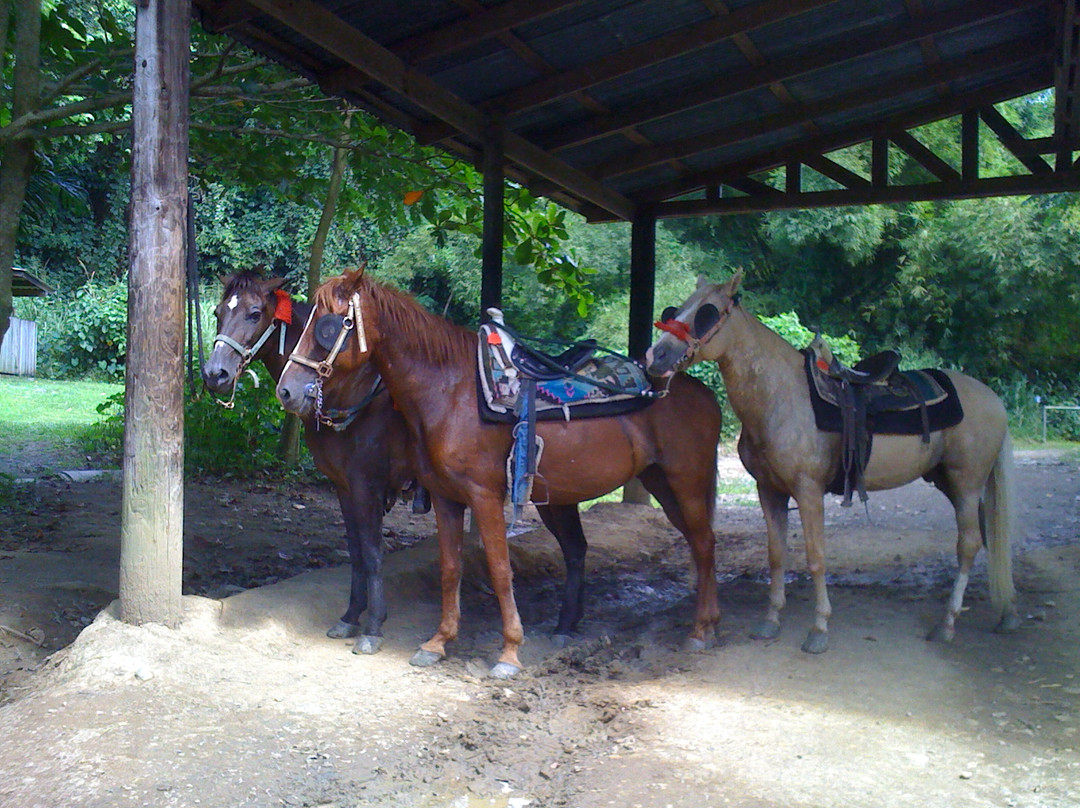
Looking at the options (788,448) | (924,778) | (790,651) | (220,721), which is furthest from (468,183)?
(924,778)

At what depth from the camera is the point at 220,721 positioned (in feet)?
12.0

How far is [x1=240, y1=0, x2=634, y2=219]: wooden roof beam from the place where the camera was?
486 cm

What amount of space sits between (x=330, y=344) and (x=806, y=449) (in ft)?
8.76

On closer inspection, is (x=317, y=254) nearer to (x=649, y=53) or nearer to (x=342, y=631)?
(x=649, y=53)

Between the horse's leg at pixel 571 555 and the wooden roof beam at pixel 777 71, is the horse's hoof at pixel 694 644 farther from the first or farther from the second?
the wooden roof beam at pixel 777 71

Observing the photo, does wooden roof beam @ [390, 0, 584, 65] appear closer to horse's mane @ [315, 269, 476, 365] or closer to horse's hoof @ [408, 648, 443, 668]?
horse's mane @ [315, 269, 476, 365]

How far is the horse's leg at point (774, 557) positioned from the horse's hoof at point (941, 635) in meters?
0.81

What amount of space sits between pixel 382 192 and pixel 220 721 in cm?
645

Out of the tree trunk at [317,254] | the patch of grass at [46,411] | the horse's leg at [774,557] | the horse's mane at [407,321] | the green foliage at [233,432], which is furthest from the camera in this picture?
the patch of grass at [46,411]

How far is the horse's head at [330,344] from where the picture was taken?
14.5 feet

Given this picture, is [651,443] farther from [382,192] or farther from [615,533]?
[382,192]

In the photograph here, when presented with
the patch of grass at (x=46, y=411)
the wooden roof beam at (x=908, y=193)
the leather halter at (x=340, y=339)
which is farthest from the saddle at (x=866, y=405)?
the patch of grass at (x=46, y=411)

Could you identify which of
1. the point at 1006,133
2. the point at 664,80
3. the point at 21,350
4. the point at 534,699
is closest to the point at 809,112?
the point at 664,80

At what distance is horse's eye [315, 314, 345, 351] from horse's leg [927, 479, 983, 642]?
365 centimetres
